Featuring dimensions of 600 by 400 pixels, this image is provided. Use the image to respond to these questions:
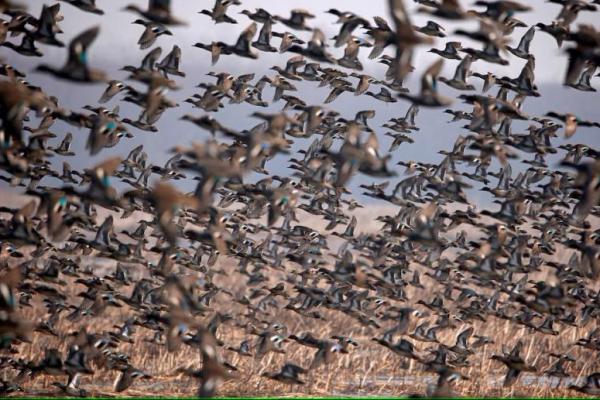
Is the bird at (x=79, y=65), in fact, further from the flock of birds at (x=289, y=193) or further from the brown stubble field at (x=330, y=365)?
the brown stubble field at (x=330, y=365)

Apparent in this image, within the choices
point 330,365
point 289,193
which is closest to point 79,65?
point 289,193

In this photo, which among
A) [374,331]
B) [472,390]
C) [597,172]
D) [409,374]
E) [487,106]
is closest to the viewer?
[597,172]

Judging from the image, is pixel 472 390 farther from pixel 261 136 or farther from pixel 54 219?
pixel 54 219

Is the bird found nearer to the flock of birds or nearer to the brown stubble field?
the flock of birds

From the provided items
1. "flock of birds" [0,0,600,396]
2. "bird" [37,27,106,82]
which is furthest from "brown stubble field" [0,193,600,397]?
"bird" [37,27,106,82]

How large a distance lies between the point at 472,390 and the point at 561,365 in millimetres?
1685

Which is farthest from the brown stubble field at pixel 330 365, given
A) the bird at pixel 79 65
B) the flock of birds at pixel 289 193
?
the bird at pixel 79 65

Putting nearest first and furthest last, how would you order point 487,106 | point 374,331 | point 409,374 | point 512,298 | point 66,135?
point 487,106 < point 512,298 < point 66,135 < point 409,374 < point 374,331

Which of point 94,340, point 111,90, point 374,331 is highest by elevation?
point 111,90

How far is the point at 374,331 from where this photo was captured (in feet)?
83.8

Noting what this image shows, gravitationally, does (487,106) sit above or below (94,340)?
above

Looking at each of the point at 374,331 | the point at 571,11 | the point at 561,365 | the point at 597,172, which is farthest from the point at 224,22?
the point at 374,331

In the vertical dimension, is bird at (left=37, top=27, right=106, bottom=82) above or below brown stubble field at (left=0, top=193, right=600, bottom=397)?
above

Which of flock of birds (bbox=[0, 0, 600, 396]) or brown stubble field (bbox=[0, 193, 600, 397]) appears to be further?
brown stubble field (bbox=[0, 193, 600, 397])
